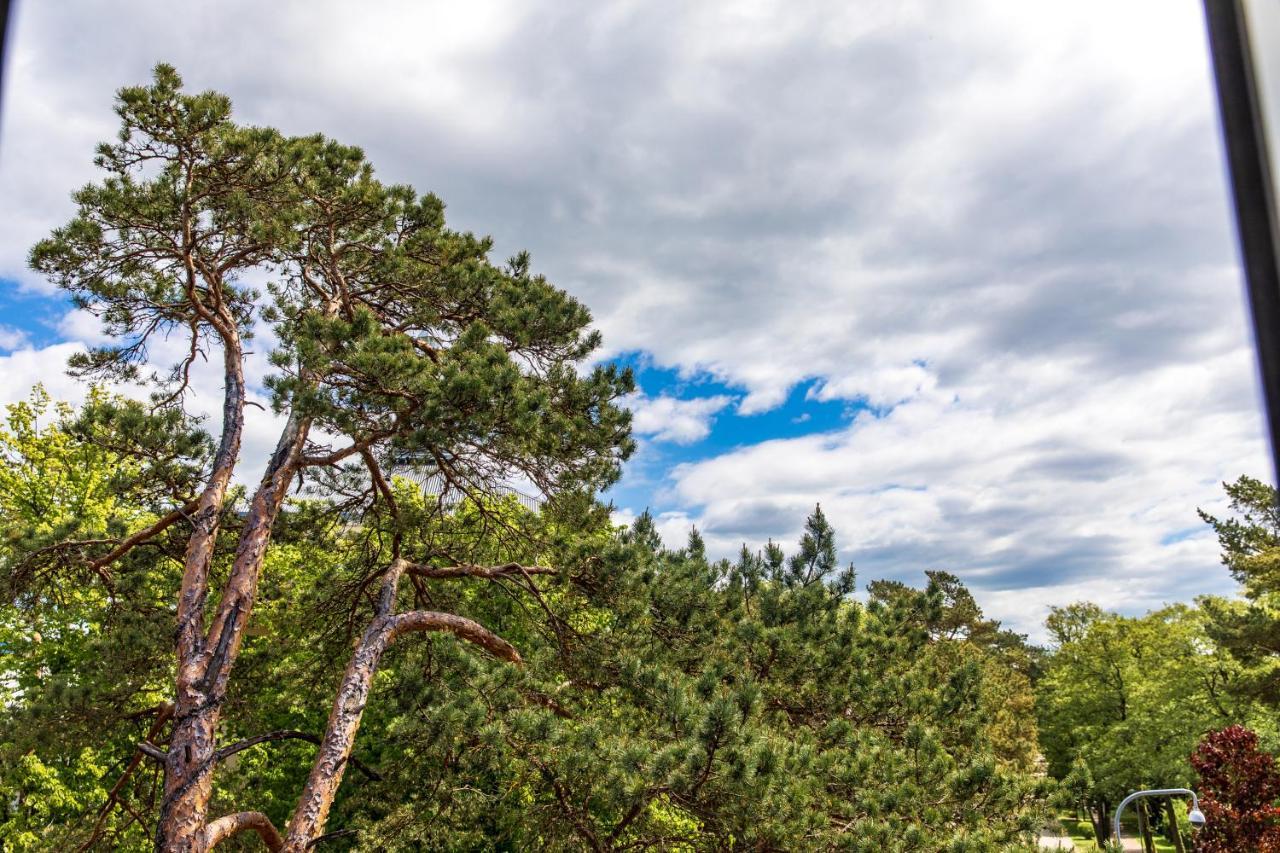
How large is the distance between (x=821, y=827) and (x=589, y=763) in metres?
2.06

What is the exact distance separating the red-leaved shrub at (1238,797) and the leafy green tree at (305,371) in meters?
14.9

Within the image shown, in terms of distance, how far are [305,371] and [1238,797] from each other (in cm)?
1843

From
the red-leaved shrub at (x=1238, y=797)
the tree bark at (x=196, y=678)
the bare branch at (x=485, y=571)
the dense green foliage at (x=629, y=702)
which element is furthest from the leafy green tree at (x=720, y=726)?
the red-leaved shrub at (x=1238, y=797)

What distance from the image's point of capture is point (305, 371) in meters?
8.29

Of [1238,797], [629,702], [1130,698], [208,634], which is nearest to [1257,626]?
[1238,797]

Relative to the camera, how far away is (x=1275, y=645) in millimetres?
19578

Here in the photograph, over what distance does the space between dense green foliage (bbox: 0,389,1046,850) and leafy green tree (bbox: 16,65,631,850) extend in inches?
21.9

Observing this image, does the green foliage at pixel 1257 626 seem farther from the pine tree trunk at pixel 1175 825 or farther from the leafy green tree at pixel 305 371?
the leafy green tree at pixel 305 371

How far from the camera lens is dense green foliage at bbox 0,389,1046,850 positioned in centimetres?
647

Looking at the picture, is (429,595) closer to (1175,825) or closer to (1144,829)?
(1175,825)

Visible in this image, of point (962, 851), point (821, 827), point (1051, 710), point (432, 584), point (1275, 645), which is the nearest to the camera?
point (962, 851)

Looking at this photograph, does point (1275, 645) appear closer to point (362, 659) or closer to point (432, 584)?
point (432, 584)

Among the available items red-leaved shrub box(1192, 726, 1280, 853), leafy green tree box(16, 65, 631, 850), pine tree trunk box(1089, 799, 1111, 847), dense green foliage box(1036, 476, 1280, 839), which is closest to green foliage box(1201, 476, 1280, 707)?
dense green foliage box(1036, 476, 1280, 839)

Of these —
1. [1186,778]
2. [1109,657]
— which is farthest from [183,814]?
[1109,657]
